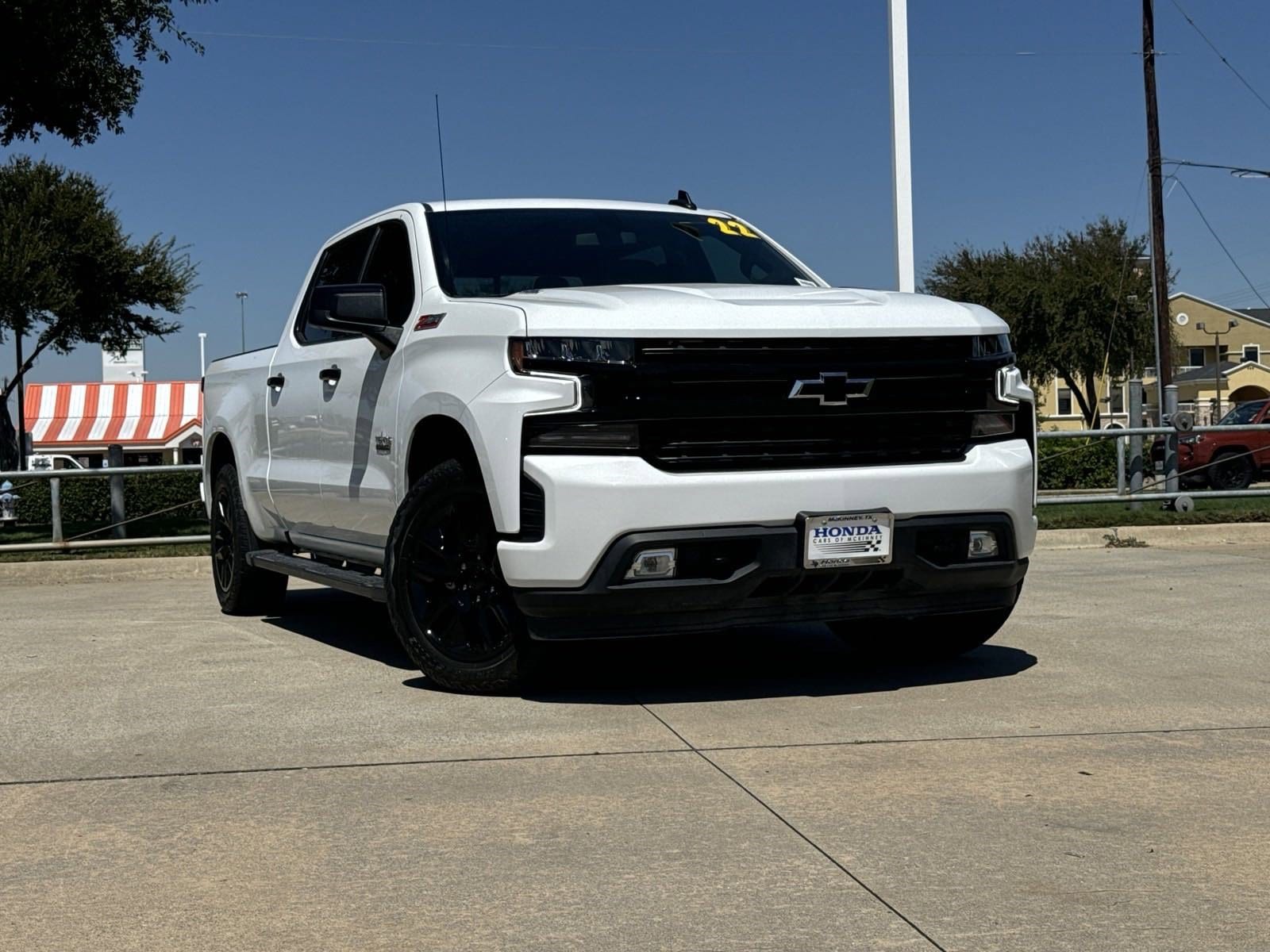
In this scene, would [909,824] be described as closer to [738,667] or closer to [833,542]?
[833,542]

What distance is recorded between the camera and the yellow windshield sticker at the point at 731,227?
796 cm

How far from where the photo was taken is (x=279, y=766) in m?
5.18

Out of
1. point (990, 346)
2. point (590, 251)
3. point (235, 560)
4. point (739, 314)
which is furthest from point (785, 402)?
point (235, 560)

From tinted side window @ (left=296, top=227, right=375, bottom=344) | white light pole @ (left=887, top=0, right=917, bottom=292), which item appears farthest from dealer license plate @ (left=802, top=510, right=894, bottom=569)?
white light pole @ (left=887, top=0, right=917, bottom=292)

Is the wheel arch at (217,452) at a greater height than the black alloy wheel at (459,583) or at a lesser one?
greater

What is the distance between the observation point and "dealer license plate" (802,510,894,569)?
19.2ft

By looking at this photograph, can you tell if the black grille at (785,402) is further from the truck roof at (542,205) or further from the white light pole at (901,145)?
the white light pole at (901,145)

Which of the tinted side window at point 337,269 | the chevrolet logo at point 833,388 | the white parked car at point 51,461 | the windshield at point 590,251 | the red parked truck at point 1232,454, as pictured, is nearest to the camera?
the chevrolet logo at point 833,388

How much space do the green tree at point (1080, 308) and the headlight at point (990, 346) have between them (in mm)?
52600

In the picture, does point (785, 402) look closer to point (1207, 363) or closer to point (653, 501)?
point (653, 501)

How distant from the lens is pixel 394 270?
7.46 meters

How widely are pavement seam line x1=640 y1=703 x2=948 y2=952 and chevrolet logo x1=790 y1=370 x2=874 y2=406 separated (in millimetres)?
1282

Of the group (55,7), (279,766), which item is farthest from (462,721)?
(55,7)

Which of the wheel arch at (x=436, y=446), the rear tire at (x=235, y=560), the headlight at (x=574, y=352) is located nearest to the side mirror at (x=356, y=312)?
the wheel arch at (x=436, y=446)
